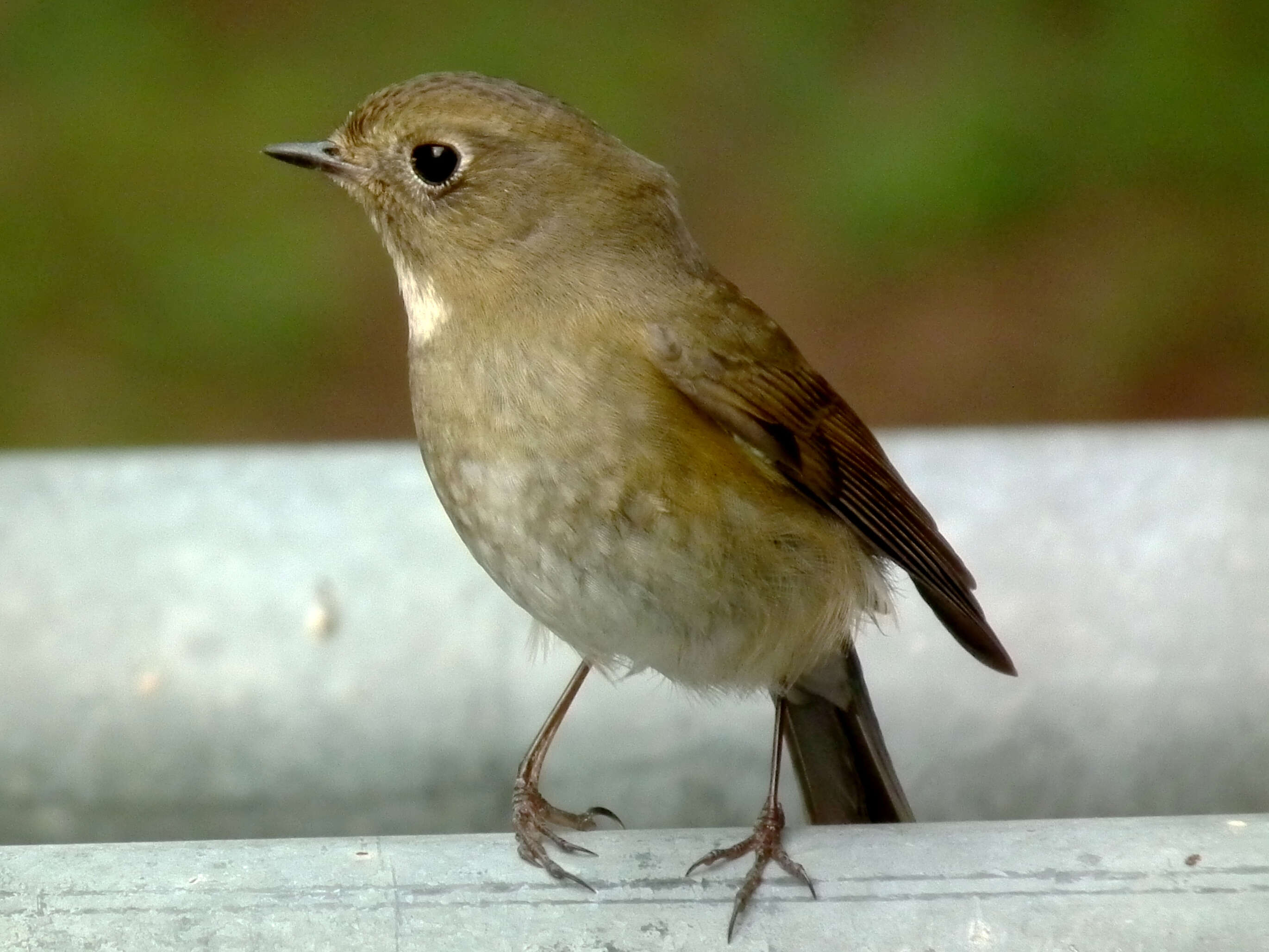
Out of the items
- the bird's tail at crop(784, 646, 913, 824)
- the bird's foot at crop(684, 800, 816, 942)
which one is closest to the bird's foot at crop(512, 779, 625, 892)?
the bird's foot at crop(684, 800, 816, 942)

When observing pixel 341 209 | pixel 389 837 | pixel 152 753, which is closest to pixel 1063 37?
pixel 341 209

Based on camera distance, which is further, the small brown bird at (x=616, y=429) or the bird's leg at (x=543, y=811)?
the small brown bird at (x=616, y=429)

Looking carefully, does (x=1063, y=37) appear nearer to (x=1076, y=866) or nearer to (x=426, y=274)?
(x=426, y=274)

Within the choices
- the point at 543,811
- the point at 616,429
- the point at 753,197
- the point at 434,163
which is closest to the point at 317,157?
the point at 434,163

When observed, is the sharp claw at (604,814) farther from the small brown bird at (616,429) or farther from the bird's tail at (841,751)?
the bird's tail at (841,751)

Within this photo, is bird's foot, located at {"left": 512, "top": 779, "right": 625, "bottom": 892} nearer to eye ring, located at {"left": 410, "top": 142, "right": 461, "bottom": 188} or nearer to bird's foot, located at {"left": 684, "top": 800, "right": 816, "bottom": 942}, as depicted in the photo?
bird's foot, located at {"left": 684, "top": 800, "right": 816, "bottom": 942}

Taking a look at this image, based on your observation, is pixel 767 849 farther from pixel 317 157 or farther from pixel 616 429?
pixel 317 157

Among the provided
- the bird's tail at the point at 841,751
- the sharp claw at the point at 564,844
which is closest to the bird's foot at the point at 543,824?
the sharp claw at the point at 564,844
